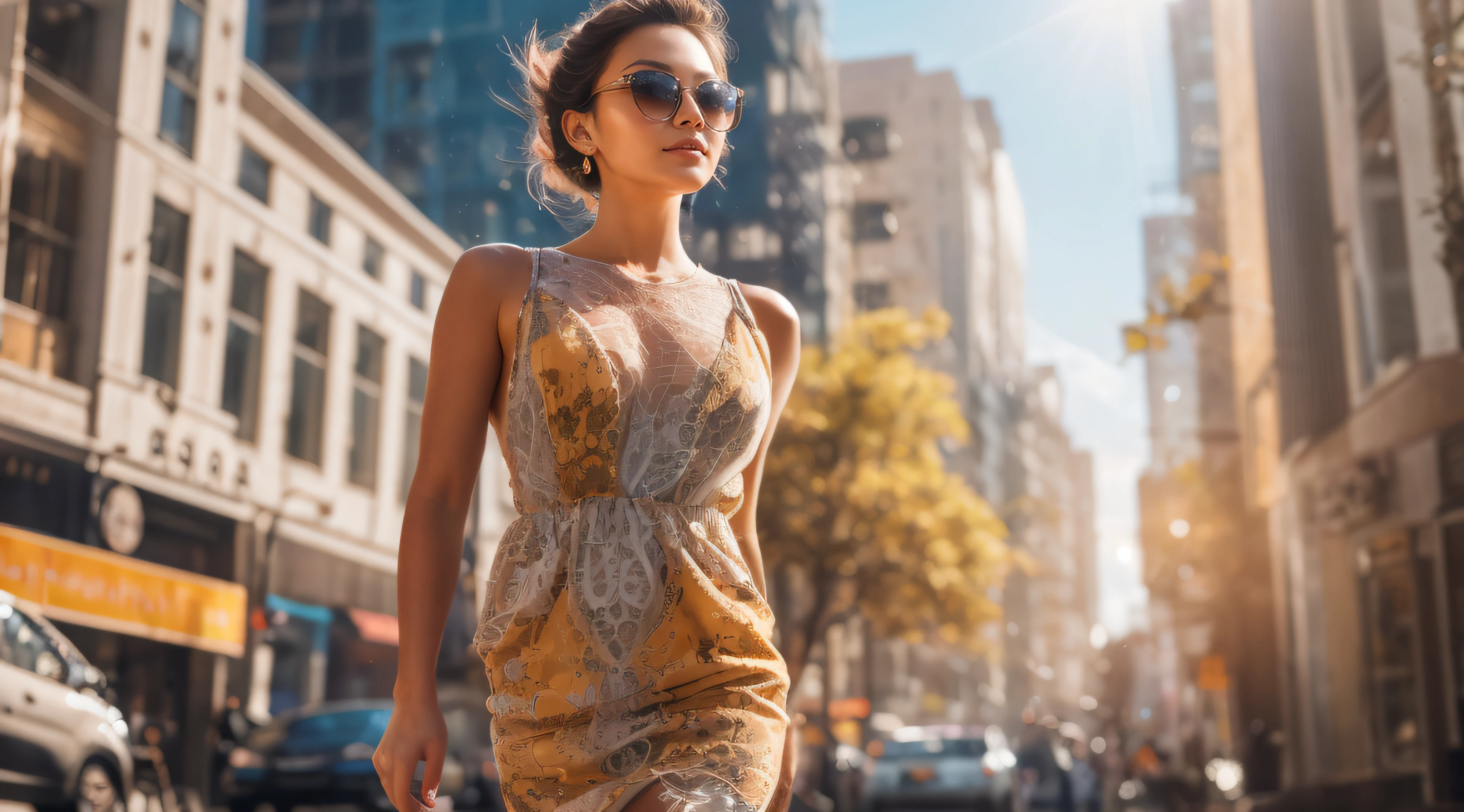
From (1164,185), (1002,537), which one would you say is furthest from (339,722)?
(1002,537)

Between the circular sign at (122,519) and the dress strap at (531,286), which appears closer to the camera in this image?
the dress strap at (531,286)

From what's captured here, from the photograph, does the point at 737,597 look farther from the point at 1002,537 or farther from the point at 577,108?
the point at 1002,537

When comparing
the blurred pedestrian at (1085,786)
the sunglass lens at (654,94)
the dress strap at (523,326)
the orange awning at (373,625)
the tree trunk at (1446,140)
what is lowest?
the blurred pedestrian at (1085,786)

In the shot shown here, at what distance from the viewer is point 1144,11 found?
7.94 meters

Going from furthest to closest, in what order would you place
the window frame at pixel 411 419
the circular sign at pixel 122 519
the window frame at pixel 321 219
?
the window frame at pixel 411 419, the window frame at pixel 321 219, the circular sign at pixel 122 519

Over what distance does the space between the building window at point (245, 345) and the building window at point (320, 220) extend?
2.01ft

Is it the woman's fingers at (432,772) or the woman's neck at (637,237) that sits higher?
the woman's neck at (637,237)

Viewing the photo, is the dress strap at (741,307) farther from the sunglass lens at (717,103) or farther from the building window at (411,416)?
the building window at (411,416)

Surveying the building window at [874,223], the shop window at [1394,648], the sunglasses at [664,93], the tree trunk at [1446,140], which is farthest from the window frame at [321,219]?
the building window at [874,223]

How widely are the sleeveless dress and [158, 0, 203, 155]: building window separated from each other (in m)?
6.06

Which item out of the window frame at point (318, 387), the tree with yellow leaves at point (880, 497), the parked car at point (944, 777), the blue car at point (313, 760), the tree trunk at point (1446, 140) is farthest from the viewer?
the tree with yellow leaves at point (880, 497)

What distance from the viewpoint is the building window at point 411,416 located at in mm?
8078

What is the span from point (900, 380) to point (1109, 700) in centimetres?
579

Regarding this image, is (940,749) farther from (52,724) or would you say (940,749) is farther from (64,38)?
(64,38)
